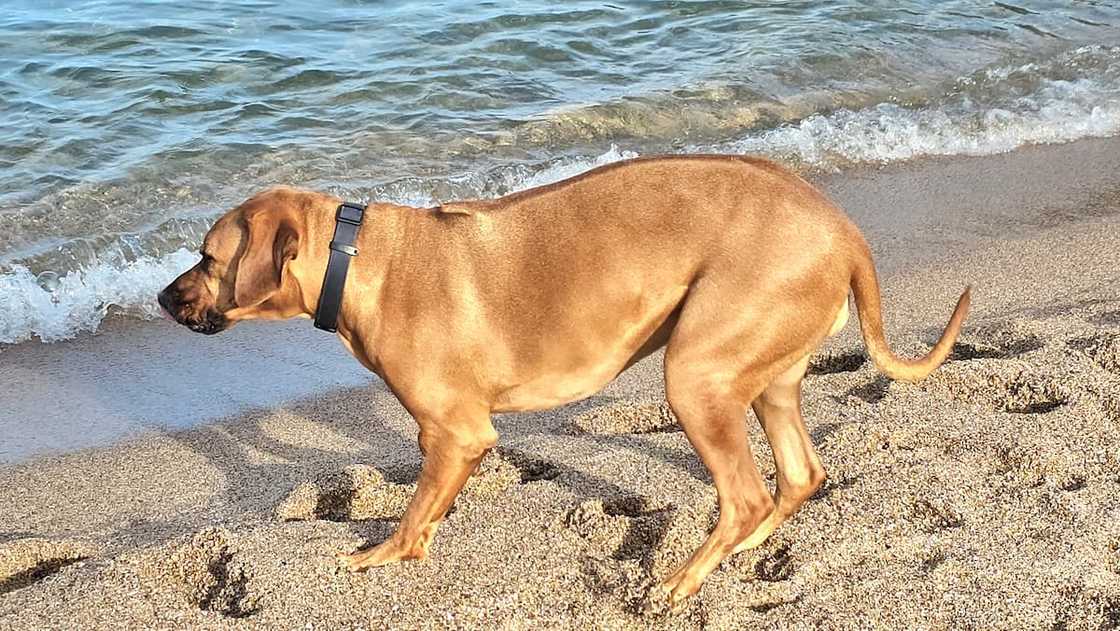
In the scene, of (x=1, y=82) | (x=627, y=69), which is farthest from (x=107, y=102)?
(x=627, y=69)

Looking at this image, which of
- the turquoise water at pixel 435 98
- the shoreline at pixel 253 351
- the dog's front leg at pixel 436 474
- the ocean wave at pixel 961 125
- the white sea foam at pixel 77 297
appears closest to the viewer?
the dog's front leg at pixel 436 474

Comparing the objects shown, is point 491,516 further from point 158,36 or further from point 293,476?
point 158,36

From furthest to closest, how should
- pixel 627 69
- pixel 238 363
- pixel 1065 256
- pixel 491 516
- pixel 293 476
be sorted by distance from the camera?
pixel 627 69 → pixel 1065 256 → pixel 238 363 → pixel 293 476 → pixel 491 516

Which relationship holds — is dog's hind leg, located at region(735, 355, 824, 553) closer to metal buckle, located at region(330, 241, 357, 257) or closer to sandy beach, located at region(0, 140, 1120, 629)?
sandy beach, located at region(0, 140, 1120, 629)

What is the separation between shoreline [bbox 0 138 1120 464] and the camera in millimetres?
5508

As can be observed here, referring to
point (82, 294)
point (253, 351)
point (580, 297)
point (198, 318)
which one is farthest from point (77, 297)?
point (580, 297)

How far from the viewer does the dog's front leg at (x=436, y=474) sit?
12.8 ft

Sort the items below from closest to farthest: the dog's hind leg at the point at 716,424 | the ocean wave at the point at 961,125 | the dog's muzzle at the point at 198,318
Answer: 1. the dog's hind leg at the point at 716,424
2. the dog's muzzle at the point at 198,318
3. the ocean wave at the point at 961,125

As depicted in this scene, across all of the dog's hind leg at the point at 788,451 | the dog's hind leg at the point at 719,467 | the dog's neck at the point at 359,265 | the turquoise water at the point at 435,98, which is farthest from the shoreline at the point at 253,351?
the dog's hind leg at the point at 719,467

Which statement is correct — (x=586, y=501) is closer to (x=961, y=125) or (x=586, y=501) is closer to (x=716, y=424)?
(x=716, y=424)

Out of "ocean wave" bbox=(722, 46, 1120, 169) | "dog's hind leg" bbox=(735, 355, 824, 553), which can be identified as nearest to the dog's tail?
"dog's hind leg" bbox=(735, 355, 824, 553)

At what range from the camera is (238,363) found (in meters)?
6.02

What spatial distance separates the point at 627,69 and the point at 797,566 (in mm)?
7700

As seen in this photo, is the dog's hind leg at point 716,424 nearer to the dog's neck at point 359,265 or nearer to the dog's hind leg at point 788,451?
the dog's hind leg at point 788,451
